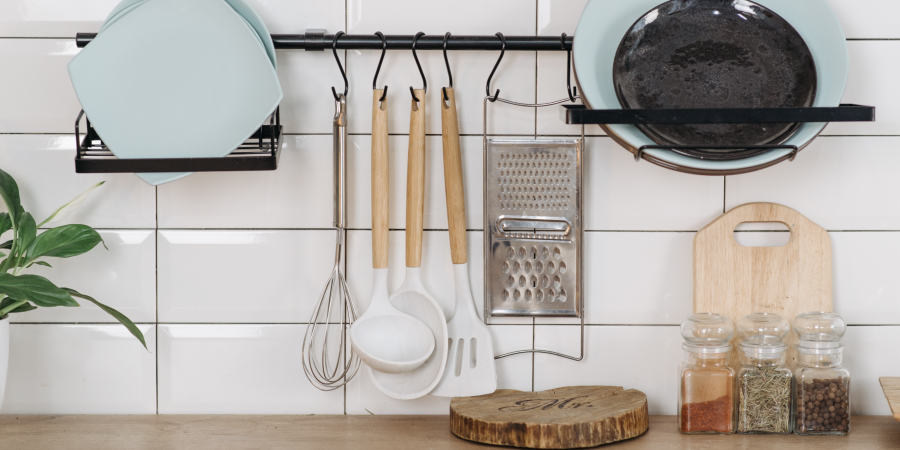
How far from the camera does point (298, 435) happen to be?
0.96 metres

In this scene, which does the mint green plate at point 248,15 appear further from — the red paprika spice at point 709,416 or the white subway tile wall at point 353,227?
the red paprika spice at point 709,416

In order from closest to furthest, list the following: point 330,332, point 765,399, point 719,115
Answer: point 719,115 < point 765,399 < point 330,332

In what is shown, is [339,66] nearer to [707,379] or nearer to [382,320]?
[382,320]

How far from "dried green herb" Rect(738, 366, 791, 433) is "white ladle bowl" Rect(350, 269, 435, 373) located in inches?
17.7

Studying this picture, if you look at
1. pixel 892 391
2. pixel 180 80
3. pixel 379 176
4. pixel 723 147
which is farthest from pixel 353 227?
pixel 892 391

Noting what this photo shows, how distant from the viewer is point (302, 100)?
40.3 inches

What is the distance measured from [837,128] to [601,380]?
53cm

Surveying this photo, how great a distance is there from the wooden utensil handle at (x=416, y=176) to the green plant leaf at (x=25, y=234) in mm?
527

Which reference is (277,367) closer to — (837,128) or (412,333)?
(412,333)

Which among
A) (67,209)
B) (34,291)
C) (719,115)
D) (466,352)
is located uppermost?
(719,115)

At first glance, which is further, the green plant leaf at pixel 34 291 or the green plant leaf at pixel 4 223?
the green plant leaf at pixel 4 223

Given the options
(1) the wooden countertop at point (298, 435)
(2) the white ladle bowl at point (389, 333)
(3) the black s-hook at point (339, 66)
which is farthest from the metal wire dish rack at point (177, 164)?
(1) the wooden countertop at point (298, 435)

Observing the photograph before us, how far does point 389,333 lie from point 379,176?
23 centimetres

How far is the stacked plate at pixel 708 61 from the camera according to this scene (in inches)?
35.7
